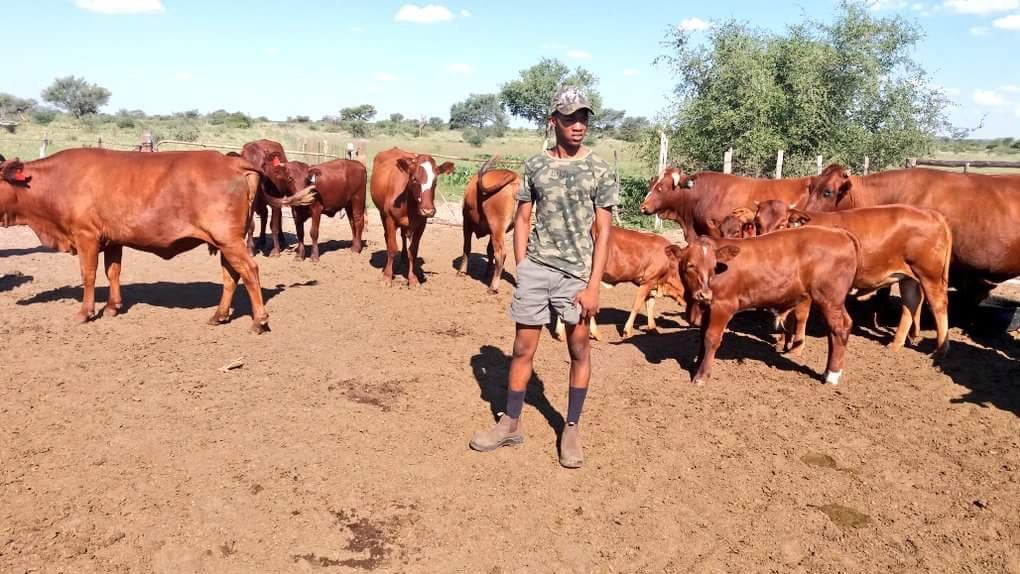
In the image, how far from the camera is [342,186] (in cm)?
1315

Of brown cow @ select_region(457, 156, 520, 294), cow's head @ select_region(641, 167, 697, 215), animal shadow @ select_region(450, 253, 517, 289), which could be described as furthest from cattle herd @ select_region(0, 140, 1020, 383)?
animal shadow @ select_region(450, 253, 517, 289)

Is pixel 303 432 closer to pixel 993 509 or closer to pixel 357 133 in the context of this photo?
pixel 993 509

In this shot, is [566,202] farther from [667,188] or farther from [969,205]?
[667,188]

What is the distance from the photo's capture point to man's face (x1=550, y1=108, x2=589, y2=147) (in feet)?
14.5

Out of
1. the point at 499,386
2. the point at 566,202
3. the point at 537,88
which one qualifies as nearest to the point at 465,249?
the point at 499,386

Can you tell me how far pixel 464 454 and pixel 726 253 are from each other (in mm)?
3357

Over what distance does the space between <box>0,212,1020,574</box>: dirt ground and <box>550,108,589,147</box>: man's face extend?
7.46 feet

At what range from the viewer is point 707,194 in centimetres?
1068

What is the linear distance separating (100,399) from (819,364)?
7039 mm

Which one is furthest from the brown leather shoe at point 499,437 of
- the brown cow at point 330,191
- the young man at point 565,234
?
the brown cow at point 330,191

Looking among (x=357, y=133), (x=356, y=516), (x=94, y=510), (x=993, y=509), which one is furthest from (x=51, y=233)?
(x=357, y=133)

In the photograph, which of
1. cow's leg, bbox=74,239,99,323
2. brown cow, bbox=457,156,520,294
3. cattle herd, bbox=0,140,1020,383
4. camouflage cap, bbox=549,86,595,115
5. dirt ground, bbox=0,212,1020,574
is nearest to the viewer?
dirt ground, bbox=0,212,1020,574

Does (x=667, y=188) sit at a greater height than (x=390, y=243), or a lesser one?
greater

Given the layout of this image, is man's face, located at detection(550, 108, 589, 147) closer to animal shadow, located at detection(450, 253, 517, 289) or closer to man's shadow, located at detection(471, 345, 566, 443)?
man's shadow, located at detection(471, 345, 566, 443)
